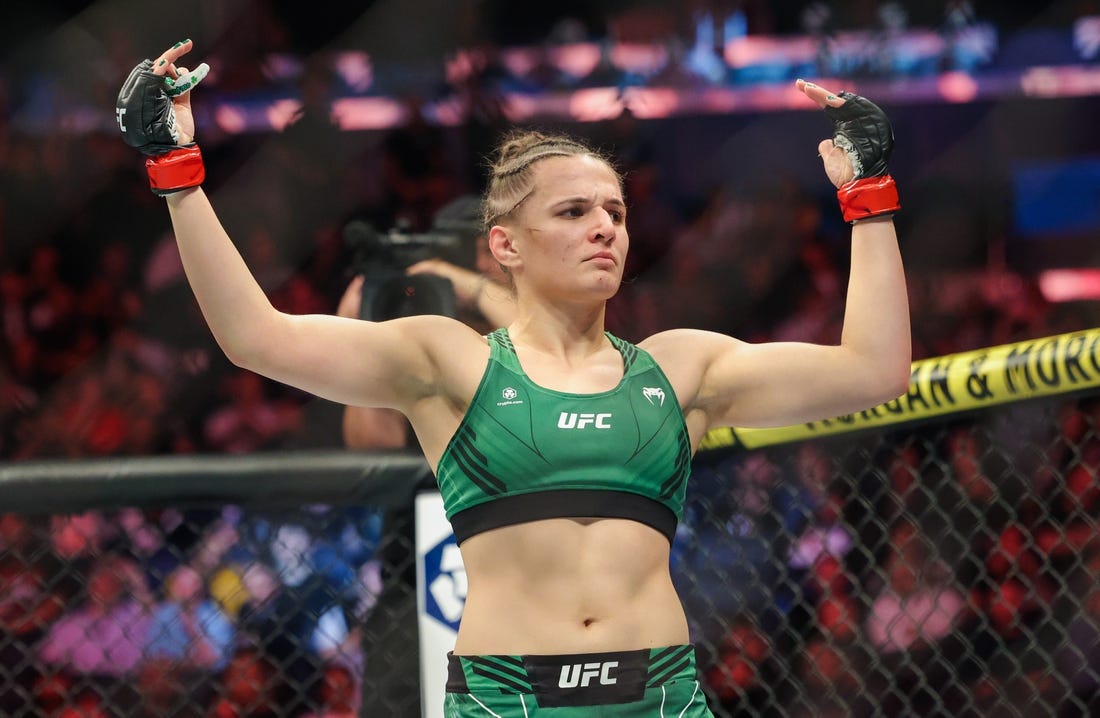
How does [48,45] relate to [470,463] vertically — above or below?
above

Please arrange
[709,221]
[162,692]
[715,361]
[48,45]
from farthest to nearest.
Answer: [709,221] → [48,45] → [162,692] → [715,361]

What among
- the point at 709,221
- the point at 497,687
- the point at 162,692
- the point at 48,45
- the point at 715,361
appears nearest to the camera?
the point at 497,687

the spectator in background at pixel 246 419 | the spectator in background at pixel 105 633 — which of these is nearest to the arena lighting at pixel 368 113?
the spectator in background at pixel 246 419

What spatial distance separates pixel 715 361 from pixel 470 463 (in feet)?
1.20

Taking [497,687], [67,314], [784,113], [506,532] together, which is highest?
[784,113]

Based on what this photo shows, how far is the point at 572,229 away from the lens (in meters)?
1.48

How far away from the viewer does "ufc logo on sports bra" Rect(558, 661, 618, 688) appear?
1.31m

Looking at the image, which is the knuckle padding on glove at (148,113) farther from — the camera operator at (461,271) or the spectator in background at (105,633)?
the spectator in background at (105,633)

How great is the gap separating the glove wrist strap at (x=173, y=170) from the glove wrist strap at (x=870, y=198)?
30.2 inches

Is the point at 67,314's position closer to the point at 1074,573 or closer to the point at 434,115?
the point at 434,115

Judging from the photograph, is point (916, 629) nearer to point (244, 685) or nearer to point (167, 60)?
point (244, 685)

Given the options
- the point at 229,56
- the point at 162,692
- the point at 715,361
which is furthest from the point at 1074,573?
the point at 229,56

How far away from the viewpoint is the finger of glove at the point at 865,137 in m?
1.46

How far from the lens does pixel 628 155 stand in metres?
4.12
